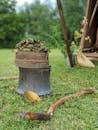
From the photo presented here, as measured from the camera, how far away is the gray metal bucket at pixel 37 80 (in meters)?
4.55

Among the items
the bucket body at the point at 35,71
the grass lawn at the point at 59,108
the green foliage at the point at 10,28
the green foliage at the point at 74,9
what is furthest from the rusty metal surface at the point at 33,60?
the green foliage at the point at 74,9

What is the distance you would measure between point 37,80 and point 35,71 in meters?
0.12

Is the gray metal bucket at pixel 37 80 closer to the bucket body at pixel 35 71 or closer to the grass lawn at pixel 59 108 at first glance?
the bucket body at pixel 35 71

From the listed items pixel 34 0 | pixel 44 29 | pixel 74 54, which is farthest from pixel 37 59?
pixel 34 0

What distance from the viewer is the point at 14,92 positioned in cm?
477

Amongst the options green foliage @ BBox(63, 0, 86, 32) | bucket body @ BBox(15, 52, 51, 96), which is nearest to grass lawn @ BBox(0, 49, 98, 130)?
bucket body @ BBox(15, 52, 51, 96)

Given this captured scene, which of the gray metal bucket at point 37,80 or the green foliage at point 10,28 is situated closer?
the gray metal bucket at point 37,80

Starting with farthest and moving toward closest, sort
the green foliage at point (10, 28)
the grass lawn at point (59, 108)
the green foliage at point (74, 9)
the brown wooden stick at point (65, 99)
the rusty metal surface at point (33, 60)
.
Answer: the green foliage at point (74, 9) < the green foliage at point (10, 28) < the rusty metal surface at point (33, 60) < the brown wooden stick at point (65, 99) < the grass lawn at point (59, 108)

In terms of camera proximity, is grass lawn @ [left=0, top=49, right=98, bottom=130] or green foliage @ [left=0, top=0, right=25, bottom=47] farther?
green foliage @ [left=0, top=0, right=25, bottom=47]

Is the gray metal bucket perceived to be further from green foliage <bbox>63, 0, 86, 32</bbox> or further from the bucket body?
green foliage <bbox>63, 0, 86, 32</bbox>

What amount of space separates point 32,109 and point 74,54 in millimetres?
3790

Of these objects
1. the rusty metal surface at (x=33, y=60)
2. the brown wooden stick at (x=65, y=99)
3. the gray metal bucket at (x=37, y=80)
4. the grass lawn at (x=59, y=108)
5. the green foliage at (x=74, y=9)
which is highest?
the green foliage at (x=74, y=9)

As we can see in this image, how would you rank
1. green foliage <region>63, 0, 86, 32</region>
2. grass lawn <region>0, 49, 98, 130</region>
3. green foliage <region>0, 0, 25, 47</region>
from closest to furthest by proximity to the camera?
grass lawn <region>0, 49, 98, 130</region>
green foliage <region>0, 0, 25, 47</region>
green foliage <region>63, 0, 86, 32</region>

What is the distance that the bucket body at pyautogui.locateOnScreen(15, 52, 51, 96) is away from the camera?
4.51 m
